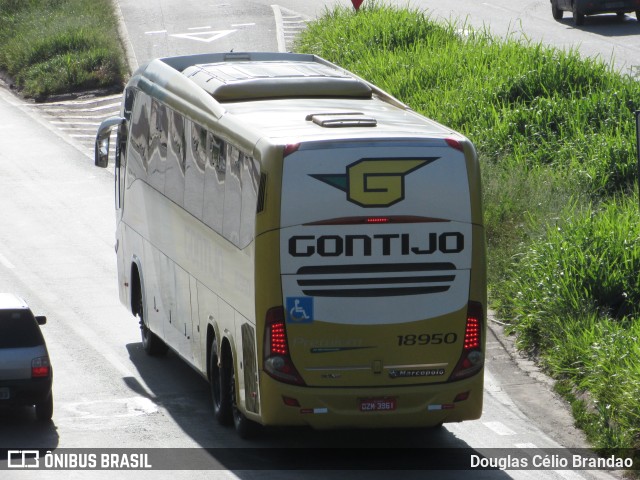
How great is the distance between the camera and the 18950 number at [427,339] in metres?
13.3

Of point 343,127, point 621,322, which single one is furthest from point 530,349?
point 343,127

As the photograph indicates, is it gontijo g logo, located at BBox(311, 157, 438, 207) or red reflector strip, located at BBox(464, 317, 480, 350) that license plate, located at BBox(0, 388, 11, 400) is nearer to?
gontijo g logo, located at BBox(311, 157, 438, 207)

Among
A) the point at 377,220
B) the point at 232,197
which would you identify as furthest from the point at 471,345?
the point at 232,197

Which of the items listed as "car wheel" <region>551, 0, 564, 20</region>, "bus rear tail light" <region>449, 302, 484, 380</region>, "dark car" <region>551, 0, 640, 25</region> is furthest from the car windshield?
"car wheel" <region>551, 0, 564, 20</region>

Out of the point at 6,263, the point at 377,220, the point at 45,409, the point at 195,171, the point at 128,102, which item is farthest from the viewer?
the point at 6,263

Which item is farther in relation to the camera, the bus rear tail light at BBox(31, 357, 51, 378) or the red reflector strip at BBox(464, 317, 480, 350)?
the bus rear tail light at BBox(31, 357, 51, 378)

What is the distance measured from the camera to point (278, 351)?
13188 mm

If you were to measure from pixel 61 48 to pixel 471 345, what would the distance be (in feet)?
89.1

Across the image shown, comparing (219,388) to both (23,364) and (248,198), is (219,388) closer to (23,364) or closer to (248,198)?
(23,364)

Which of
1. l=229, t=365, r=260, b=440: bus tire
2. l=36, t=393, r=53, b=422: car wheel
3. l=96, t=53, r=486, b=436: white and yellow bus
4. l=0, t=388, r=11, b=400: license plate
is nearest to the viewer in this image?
l=96, t=53, r=486, b=436: white and yellow bus

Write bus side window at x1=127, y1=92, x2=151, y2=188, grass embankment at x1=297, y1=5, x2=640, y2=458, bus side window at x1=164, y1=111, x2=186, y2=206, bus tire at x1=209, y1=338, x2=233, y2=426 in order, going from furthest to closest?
bus side window at x1=127, y1=92, x2=151, y2=188
bus side window at x1=164, y1=111, x2=186, y2=206
grass embankment at x1=297, y1=5, x2=640, y2=458
bus tire at x1=209, y1=338, x2=233, y2=426

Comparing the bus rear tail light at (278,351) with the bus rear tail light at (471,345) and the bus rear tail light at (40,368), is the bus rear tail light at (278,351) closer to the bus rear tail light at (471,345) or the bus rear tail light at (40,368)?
the bus rear tail light at (471,345)

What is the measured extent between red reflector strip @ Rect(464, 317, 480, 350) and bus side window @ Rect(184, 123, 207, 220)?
3.57 metres

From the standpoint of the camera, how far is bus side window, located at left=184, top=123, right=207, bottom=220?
15.3 metres
